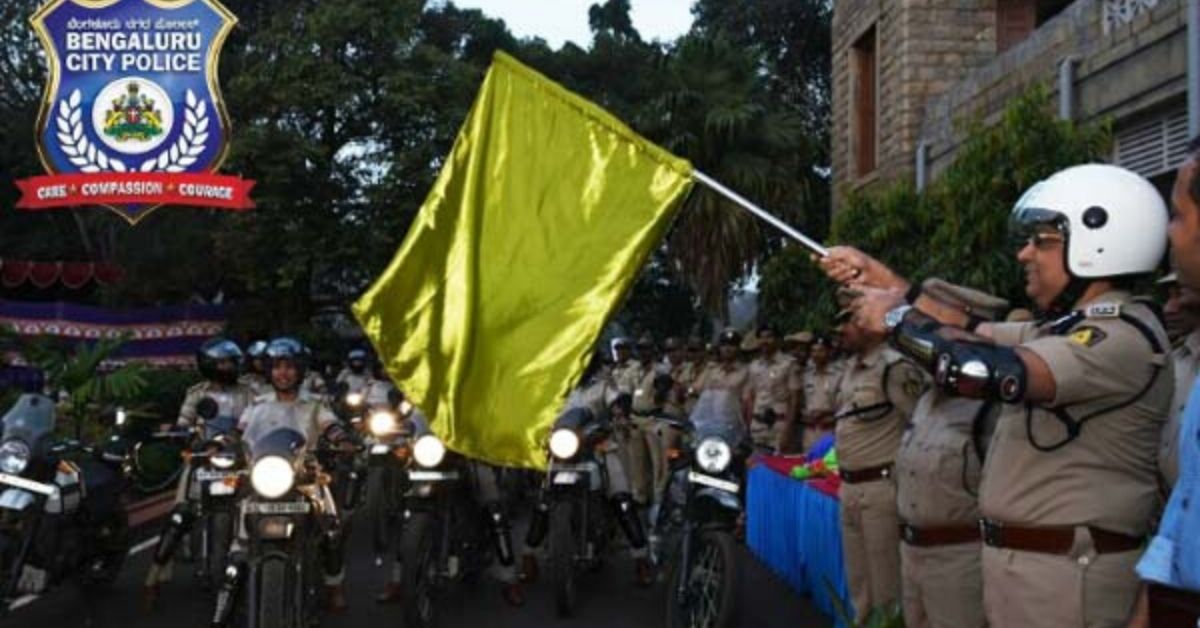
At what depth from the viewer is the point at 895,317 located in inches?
137

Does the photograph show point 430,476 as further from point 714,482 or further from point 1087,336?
point 1087,336

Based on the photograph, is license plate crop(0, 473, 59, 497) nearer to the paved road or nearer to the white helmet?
the paved road

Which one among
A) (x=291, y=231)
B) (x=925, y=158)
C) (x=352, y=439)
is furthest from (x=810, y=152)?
(x=352, y=439)

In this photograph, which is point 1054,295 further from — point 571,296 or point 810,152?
point 810,152

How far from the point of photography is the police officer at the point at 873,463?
214 inches

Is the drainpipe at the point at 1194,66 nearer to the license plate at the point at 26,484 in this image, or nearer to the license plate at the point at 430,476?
the license plate at the point at 430,476

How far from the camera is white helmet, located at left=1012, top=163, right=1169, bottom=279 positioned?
324cm

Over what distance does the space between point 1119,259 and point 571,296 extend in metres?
2.18

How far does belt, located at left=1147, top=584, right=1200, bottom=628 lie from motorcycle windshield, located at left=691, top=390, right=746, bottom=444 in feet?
14.6

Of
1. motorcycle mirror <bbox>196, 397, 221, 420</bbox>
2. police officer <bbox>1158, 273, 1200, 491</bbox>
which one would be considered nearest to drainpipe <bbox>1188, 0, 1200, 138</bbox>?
police officer <bbox>1158, 273, 1200, 491</bbox>

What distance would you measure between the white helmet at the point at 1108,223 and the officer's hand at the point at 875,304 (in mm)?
502

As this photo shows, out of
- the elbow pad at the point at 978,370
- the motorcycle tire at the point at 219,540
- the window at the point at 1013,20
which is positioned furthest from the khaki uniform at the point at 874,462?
the window at the point at 1013,20

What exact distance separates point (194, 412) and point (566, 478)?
2.58 metres

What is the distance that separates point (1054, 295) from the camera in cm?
335
